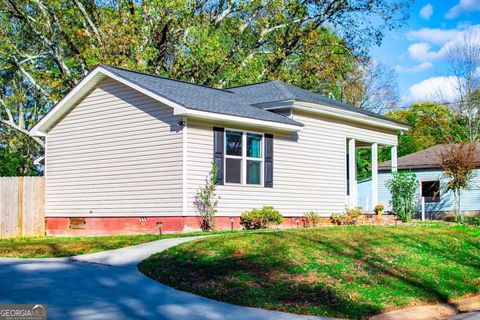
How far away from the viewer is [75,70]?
31.4 m

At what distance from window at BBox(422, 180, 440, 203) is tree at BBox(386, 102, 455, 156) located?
15.2 m

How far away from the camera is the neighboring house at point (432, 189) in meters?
32.9

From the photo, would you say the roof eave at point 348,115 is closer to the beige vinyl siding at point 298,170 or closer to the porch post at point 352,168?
the beige vinyl siding at point 298,170

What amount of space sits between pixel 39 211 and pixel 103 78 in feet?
16.4

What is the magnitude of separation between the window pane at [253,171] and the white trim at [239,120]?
1.12 m

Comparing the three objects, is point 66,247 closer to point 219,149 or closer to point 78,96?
point 219,149

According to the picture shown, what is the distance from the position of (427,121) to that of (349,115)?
30.1 metres

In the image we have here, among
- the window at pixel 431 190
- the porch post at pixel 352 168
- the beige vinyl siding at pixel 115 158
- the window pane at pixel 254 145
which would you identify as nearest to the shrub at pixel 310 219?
the window pane at pixel 254 145

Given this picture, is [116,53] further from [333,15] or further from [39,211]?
[333,15]

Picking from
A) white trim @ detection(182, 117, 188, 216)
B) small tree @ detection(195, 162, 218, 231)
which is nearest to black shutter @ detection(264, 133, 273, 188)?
small tree @ detection(195, 162, 218, 231)

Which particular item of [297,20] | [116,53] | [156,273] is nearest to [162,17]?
[116,53]

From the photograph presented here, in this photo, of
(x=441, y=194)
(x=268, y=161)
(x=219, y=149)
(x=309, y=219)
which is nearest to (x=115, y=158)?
(x=219, y=149)

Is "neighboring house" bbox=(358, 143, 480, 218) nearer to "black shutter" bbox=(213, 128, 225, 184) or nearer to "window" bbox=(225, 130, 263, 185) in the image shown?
"window" bbox=(225, 130, 263, 185)

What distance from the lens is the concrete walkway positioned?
812cm
